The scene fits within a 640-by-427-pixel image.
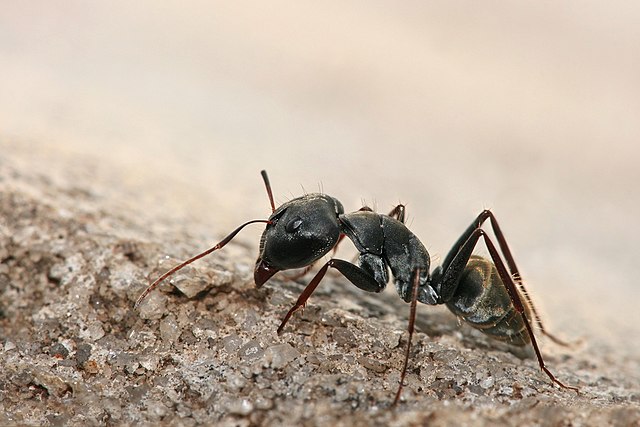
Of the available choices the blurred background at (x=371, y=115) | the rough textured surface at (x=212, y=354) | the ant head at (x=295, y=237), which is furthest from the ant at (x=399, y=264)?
the blurred background at (x=371, y=115)

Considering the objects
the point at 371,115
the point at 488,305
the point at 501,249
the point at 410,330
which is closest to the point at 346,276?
the point at 410,330

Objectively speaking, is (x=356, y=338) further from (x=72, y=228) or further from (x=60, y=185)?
(x=60, y=185)

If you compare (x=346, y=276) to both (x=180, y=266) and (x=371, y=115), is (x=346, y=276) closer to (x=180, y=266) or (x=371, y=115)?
(x=180, y=266)

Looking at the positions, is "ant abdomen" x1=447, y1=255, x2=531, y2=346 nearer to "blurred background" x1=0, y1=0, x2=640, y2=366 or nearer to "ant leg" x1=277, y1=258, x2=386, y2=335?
"ant leg" x1=277, y1=258, x2=386, y2=335

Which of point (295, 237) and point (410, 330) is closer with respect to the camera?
point (410, 330)

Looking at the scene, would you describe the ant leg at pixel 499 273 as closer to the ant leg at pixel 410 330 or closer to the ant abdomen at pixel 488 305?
the ant abdomen at pixel 488 305

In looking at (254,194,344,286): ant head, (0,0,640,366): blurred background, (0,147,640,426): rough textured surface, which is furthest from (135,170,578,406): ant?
(0,0,640,366): blurred background
